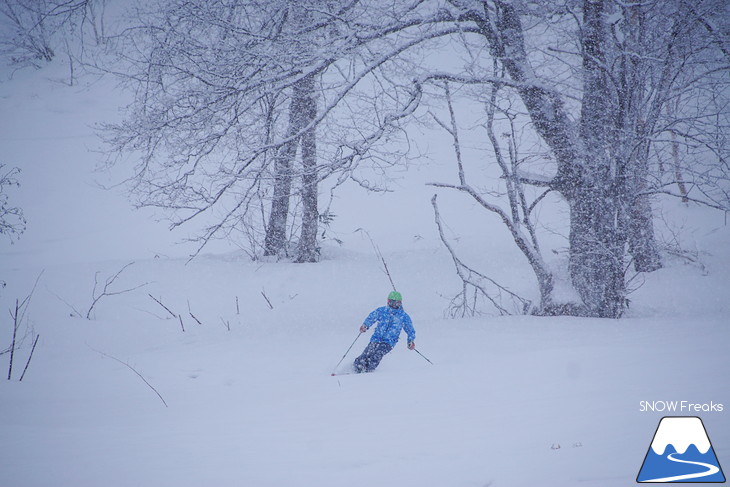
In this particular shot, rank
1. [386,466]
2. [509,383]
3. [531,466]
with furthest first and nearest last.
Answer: [509,383]
[386,466]
[531,466]

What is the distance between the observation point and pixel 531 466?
2.73m

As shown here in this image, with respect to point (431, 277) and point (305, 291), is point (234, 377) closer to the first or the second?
point (305, 291)

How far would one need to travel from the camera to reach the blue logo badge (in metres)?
2.38

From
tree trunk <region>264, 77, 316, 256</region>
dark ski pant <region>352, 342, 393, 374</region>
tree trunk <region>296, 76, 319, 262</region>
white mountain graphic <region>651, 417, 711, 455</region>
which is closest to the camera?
white mountain graphic <region>651, 417, 711, 455</region>

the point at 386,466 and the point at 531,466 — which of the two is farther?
the point at 386,466

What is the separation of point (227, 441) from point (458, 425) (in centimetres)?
171

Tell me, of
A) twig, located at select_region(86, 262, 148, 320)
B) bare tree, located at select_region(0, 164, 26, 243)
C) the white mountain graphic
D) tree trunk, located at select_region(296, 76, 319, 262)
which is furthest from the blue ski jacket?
bare tree, located at select_region(0, 164, 26, 243)

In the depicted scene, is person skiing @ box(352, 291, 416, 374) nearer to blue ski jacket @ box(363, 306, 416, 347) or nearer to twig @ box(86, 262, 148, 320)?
blue ski jacket @ box(363, 306, 416, 347)

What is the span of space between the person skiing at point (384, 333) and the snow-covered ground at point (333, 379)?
31 cm

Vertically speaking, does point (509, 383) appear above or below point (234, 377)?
above

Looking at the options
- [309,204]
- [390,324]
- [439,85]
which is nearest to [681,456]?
[390,324]

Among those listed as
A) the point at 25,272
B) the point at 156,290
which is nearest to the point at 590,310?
the point at 156,290

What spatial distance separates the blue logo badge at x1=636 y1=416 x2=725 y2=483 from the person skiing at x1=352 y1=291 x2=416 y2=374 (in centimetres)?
355

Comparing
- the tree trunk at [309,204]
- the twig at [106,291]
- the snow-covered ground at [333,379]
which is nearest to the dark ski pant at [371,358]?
the snow-covered ground at [333,379]
